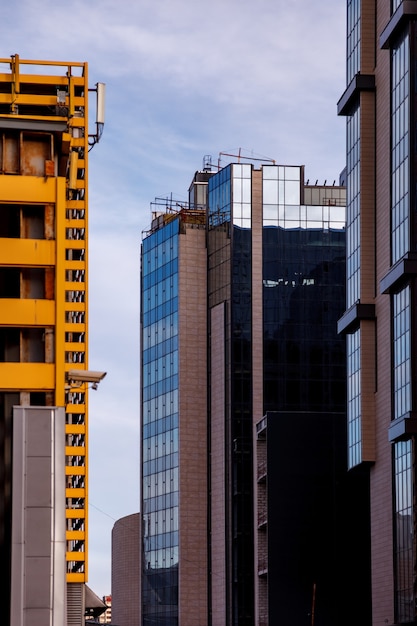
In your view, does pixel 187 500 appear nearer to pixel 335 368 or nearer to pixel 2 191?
pixel 335 368

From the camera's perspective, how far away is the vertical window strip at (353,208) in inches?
4102

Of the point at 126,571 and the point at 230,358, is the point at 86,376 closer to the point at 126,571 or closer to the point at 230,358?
the point at 230,358

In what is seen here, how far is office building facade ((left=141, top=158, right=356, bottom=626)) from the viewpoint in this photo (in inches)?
6112

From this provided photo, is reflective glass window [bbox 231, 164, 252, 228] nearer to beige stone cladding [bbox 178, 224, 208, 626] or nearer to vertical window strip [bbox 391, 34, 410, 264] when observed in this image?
beige stone cladding [bbox 178, 224, 208, 626]

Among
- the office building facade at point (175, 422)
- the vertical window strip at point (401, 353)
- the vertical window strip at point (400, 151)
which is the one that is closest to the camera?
the vertical window strip at point (401, 353)

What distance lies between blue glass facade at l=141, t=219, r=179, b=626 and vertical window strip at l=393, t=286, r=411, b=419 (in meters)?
70.3

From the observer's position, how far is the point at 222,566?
155 m

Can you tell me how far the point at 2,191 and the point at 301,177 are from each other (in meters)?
113

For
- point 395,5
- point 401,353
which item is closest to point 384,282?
point 401,353

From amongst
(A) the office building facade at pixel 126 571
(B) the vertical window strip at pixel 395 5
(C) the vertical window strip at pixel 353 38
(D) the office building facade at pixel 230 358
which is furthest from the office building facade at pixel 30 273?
(A) the office building facade at pixel 126 571

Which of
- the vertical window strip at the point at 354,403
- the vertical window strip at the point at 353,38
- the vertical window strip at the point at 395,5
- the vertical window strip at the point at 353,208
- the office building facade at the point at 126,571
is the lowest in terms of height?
the office building facade at the point at 126,571

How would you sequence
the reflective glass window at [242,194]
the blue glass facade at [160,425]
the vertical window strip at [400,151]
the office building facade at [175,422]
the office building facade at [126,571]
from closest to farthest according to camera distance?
the vertical window strip at [400,151] → the reflective glass window at [242,194] → the office building facade at [175,422] → the blue glass facade at [160,425] → the office building facade at [126,571]

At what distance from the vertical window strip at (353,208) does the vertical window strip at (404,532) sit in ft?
46.4

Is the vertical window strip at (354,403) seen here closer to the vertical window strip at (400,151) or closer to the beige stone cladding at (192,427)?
the vertical window strip at (400,151)
